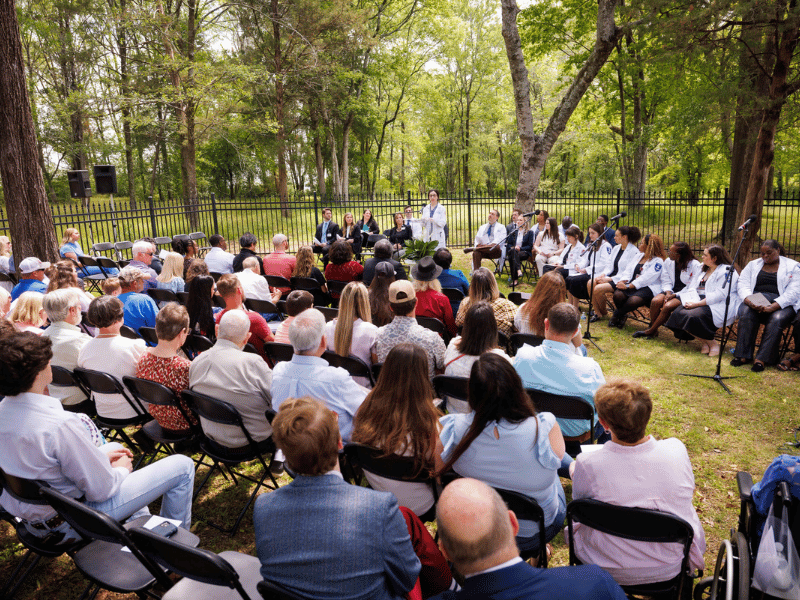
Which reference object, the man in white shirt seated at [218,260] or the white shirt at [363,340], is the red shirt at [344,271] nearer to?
the man in white shirt seated at [218,260]

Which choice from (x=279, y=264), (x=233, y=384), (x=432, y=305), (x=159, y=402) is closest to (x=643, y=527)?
(x=233, y=384)

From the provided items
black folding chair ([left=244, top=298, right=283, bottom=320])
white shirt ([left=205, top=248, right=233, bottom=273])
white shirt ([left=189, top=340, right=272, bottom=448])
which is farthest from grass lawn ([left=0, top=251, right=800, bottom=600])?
white shirt ([left=205, top=248, right=233, bottom=273])

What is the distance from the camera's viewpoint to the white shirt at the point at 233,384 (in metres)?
3.61

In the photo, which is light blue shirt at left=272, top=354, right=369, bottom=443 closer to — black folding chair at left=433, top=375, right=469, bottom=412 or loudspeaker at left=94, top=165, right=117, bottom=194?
black folding chair at left=433, top=375, right=469, bottom=412

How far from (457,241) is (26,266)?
12593mm

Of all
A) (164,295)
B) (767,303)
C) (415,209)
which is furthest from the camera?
(415,209)

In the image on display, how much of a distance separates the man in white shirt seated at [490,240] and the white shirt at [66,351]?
8.05 m

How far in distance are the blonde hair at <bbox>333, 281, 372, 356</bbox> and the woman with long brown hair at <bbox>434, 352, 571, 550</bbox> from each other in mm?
1895

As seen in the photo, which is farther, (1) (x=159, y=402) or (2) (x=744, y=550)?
(1) (x=159, y=402)

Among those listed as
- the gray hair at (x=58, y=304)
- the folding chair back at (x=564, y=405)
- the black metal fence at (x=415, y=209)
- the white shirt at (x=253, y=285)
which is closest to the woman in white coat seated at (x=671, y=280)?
the folding chair back at (x=564, y=405)

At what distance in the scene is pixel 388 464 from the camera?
2.67m

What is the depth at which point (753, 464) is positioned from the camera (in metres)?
4.29

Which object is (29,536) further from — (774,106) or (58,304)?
(774,106)

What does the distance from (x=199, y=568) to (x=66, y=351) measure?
3.02 m
